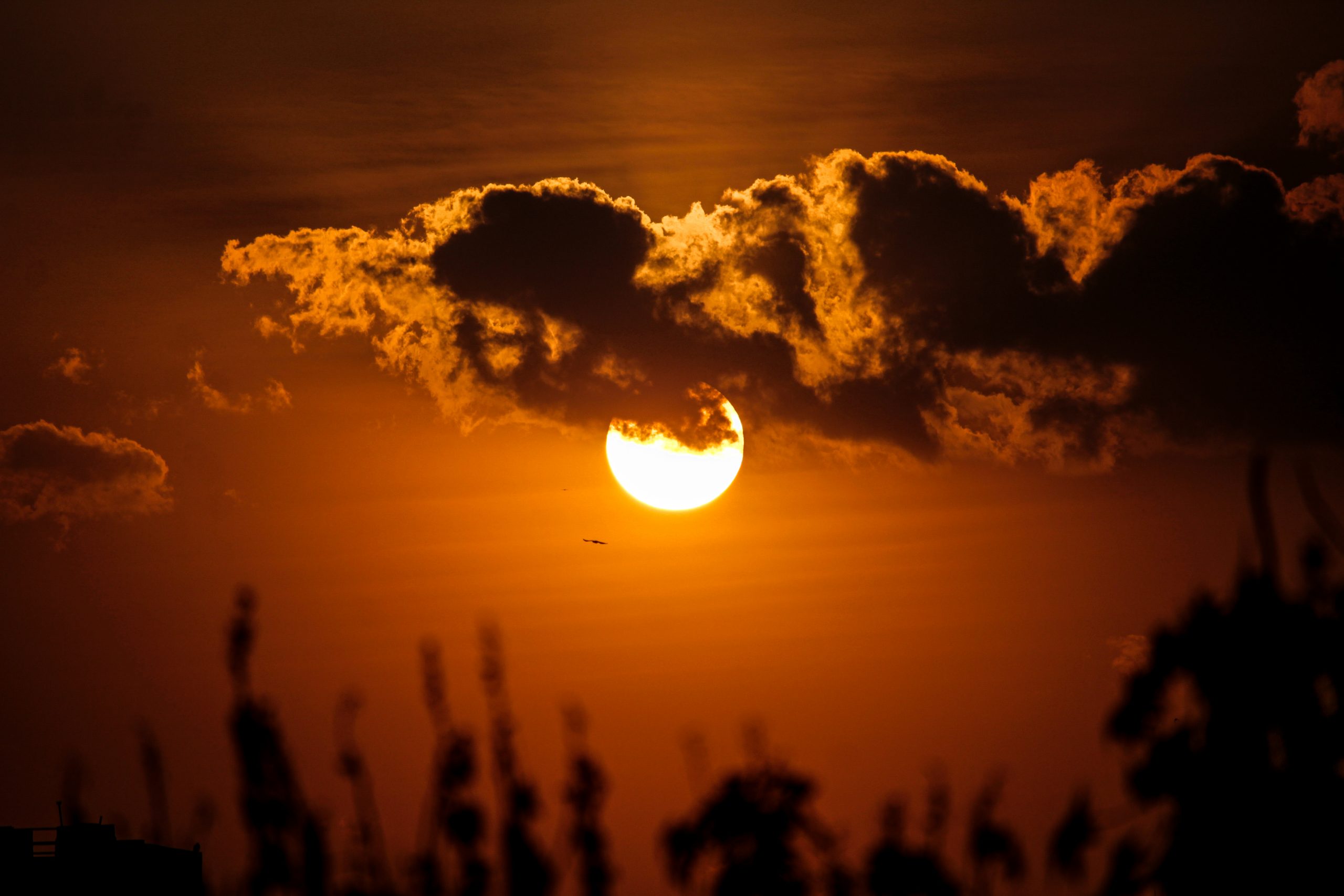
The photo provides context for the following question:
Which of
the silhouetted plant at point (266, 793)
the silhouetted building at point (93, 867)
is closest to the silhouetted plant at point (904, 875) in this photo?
the silhouetted plant at point (266, 793)

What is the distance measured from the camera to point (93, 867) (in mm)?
50156

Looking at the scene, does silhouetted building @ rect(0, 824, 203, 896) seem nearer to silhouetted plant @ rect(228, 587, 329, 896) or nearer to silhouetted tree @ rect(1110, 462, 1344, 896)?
silhouetted plant @ rect(228, 587, 329, 896)

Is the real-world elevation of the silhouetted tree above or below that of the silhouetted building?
below

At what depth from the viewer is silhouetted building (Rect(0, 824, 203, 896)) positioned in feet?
156

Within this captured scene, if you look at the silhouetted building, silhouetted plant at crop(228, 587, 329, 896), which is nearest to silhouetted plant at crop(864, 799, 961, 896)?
silhouetted plant at crop(228, 587, 329, 896)

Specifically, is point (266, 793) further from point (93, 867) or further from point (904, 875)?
point (93, 867)

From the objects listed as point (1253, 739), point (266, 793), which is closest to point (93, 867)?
point (266, 793)

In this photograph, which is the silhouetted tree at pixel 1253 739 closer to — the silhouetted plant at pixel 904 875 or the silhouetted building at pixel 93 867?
the silhouetted plant at pixel 904 875

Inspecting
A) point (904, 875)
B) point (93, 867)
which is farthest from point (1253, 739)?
point (93, 867)

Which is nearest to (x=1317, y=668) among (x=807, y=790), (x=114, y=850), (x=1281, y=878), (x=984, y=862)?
(x=1281, y=878)

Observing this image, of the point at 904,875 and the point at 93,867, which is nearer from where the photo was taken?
the point at 904,875

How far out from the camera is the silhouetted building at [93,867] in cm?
4769

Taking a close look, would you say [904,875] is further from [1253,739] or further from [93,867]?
[93,867]

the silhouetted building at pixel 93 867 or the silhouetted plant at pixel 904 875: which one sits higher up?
the silhouetted building at pixel 93 867
